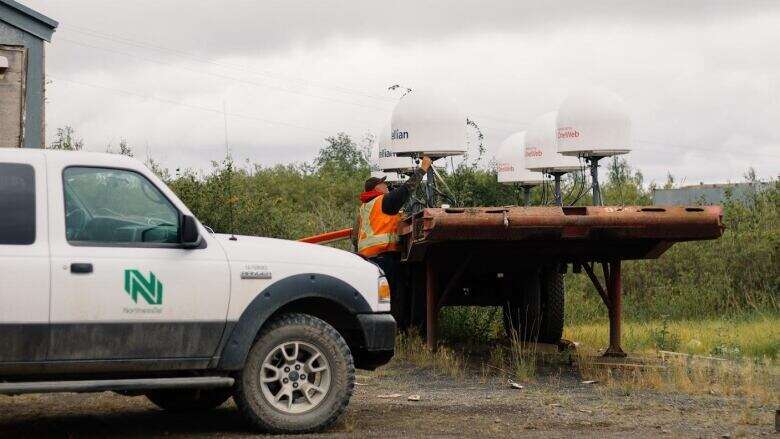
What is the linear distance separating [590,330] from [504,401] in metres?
8.21

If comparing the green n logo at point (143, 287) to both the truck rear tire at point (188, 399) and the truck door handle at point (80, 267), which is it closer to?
the truck door handle at point (80, 267)

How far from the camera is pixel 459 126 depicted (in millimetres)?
14781

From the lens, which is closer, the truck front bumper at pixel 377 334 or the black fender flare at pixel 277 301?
the black fender flare at pixel 277 301

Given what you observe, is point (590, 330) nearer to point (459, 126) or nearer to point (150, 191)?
point (459, 126)

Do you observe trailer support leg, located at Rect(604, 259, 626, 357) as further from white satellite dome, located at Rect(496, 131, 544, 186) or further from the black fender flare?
white satellite dome, located at Rect(496, 131, 544, 186)

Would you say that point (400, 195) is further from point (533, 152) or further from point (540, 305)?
point (533, 152)

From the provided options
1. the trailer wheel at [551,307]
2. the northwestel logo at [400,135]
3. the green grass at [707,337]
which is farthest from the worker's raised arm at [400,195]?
the green grass at [707,337]

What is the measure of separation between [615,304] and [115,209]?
22.9 ft

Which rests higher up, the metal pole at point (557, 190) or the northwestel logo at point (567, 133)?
the northwestel logo at point (567, 133)

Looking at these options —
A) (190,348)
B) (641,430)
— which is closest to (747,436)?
(641,430)

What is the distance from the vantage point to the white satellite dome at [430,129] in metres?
14.7

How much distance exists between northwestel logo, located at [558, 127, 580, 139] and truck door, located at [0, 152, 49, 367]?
725 centimetres

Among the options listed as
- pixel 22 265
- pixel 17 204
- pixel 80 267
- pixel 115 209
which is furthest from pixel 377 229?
pixel 22 265

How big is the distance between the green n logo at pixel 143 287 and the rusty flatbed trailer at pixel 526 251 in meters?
3.67
